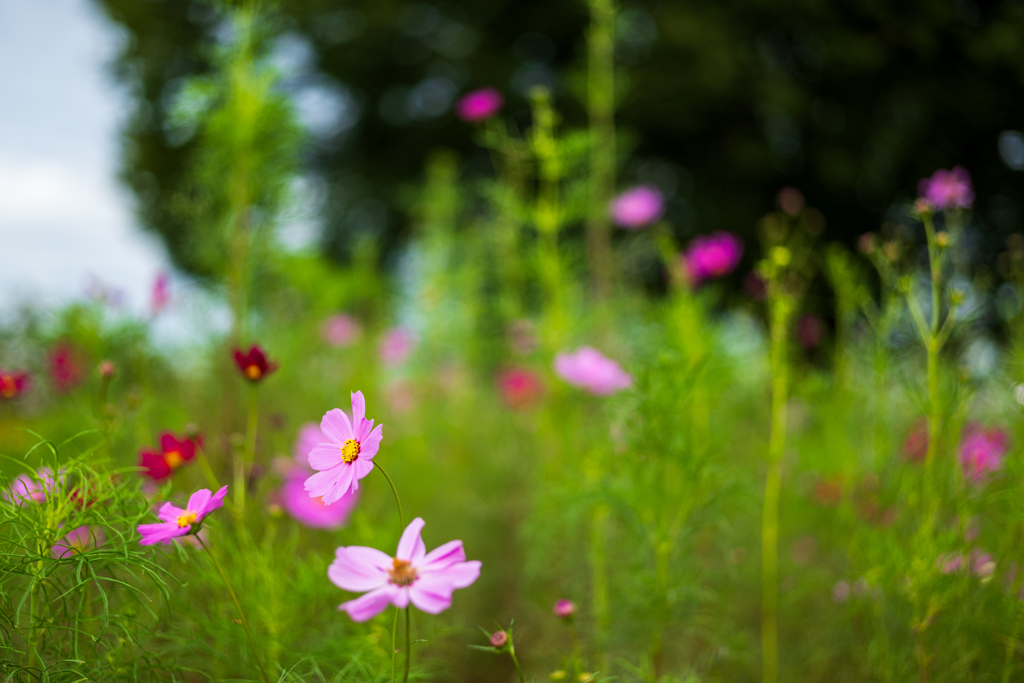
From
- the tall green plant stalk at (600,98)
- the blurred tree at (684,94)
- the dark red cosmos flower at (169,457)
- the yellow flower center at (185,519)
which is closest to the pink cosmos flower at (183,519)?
the yellow flower center at (185,519)

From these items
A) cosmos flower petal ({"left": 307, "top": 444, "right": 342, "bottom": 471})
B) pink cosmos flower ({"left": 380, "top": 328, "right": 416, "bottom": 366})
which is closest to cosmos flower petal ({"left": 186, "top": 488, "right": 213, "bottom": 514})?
cosmos flower petal ({"left": 307, "top": 444, "right": 342, "bottom": 471})

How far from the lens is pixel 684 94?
21.5 feet

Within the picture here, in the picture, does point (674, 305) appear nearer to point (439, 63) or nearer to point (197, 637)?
point (197, 637)

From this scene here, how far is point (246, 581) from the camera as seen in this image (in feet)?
3.36

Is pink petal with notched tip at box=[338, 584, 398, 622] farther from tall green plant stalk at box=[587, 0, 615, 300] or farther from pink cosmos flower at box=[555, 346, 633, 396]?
tall green plant stalk at box=[587, 0, 615, 300]

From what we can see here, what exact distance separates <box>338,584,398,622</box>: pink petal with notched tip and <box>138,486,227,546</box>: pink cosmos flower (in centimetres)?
17

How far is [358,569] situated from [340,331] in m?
2.55

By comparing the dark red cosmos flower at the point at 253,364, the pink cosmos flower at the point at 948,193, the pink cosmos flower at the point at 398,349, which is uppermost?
the pink cosmos flower at the point at 398,349

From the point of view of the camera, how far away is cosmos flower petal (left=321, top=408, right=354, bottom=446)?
2.12ft

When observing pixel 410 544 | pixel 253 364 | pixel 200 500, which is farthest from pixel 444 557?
pixel 253 364

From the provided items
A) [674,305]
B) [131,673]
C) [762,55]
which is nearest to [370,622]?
[131,673]

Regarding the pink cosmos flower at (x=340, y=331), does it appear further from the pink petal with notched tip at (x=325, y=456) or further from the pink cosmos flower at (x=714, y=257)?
the pink petal with notched tip at (x=325, y=456)

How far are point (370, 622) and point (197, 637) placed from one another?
0.27 m

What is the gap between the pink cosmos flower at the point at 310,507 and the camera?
1.33 metres
